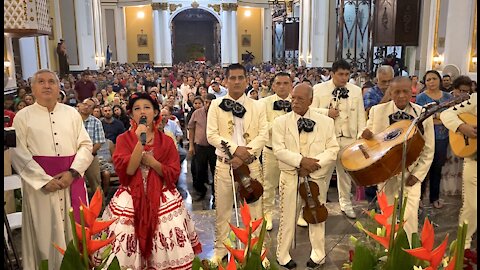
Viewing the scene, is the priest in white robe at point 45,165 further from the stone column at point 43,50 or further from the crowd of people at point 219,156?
the stone column at point 43,50

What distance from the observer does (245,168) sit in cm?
415

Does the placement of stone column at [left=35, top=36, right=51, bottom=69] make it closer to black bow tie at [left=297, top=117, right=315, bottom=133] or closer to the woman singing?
the woman singing

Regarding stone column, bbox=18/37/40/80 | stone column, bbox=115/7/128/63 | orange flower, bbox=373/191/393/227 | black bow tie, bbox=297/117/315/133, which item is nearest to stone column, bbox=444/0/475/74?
black bow tie, bbox=297/117/315/133

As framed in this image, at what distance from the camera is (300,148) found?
13.4ft

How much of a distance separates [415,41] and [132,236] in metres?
10.6

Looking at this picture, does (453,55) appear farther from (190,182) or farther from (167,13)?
(167,13)

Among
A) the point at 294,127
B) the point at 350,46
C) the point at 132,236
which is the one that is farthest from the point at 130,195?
the point at 350,46

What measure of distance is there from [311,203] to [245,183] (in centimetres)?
61

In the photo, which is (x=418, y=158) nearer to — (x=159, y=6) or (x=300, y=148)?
(x=300, y=148)

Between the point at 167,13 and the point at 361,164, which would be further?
the point at 167,13

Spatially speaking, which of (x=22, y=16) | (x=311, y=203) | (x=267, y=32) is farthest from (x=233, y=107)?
(x=267, y=32)

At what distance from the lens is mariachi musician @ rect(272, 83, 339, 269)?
3973mm

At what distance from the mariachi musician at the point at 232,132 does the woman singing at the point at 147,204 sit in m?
0.67

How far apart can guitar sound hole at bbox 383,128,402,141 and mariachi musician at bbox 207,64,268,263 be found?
1121 millimetres
